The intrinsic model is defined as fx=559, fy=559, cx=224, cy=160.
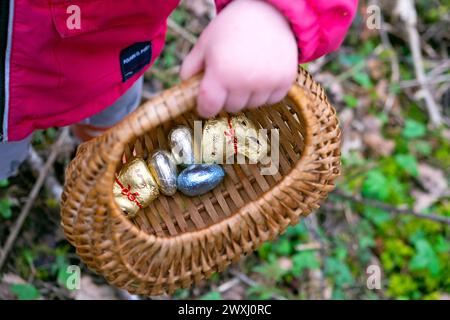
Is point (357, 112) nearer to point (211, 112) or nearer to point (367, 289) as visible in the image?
point (367, 289)

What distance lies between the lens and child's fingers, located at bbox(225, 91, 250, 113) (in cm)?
84

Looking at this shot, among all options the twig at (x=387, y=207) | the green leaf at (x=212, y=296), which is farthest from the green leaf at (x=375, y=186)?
the green leaf at (x=212, y=296)

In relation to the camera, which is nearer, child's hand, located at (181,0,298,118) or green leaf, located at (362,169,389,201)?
child's hand, located at (181,0,298,118)

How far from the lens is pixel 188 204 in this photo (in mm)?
1274

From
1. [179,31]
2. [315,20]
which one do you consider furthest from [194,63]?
[179,31]

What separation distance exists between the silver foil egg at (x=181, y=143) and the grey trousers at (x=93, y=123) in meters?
0.26

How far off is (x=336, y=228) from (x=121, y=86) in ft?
3.02

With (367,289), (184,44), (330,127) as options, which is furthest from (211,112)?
(184,44)

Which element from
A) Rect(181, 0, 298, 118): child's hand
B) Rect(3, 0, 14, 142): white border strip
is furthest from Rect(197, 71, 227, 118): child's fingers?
Rect(3, 0, 14, 142): white border strip

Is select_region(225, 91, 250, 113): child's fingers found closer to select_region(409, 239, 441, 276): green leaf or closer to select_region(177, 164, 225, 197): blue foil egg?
select_region(177, 164, 225, 197): blue foil egg

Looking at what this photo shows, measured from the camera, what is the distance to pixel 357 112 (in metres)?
2.14

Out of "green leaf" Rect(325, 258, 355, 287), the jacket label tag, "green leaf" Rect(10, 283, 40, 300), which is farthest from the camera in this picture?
"green leaf" Rect(325, 258, 355, 287)

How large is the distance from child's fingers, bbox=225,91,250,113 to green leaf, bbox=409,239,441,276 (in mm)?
1135

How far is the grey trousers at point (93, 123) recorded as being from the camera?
4.20 feet
